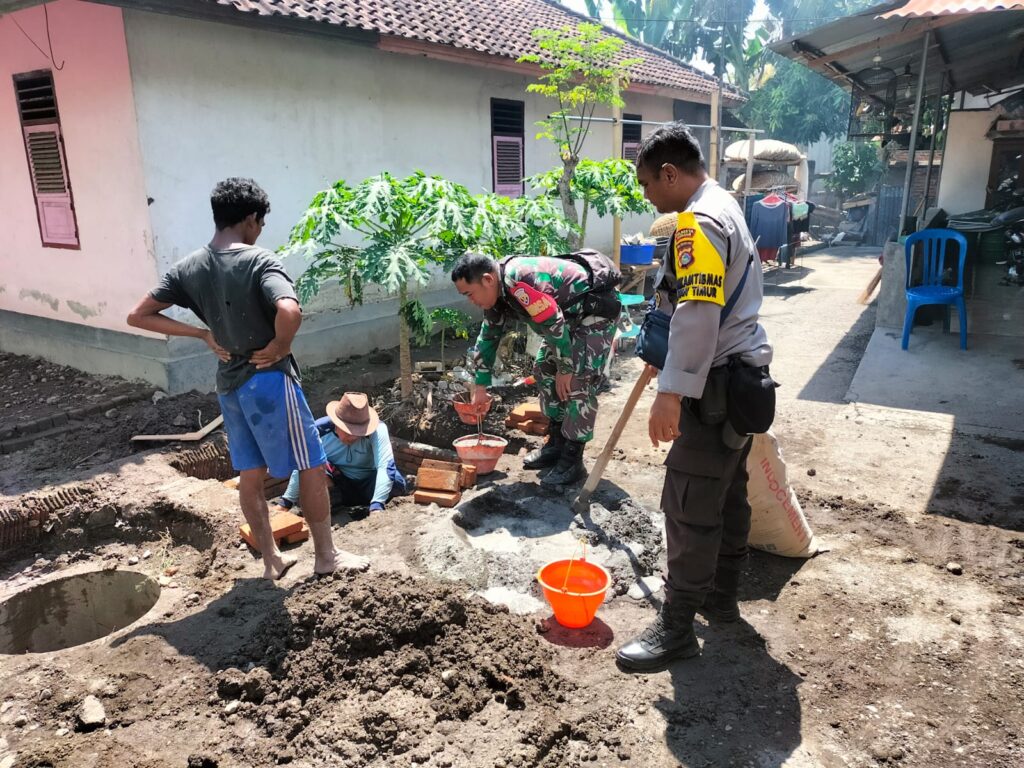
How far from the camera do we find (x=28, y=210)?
7.18 metres

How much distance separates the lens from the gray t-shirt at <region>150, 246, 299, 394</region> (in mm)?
Answer: 3018

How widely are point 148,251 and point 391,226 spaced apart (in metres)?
2.36

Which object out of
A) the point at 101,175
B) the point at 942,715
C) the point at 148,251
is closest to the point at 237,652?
the point at 942,715

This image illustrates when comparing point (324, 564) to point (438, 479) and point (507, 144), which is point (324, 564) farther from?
point (507, 144)

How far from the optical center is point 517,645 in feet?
9.46

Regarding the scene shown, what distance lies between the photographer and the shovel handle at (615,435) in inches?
131

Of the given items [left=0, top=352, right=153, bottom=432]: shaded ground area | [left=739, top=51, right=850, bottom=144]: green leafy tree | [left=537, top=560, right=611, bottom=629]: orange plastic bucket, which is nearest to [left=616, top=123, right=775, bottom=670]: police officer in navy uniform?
[left=537, top=560, right=611, bottom=629]: orange plastic bucket

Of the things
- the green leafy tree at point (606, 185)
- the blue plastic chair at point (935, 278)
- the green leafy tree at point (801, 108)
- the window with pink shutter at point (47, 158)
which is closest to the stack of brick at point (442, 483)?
the green leafy tree at point (606, 185)

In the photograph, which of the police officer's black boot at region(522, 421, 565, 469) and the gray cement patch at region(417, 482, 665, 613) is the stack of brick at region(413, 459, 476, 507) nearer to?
the gray cement patch at region(417, 482, 665, 613)

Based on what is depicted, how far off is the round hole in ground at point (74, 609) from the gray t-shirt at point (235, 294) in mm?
1674

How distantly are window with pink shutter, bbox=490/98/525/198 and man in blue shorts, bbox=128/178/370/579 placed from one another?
735 centimetres

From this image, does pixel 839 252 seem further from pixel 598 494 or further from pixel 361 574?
pixel 361 574

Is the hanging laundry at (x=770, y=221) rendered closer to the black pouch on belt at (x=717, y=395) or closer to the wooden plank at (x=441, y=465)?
the wooden plank at (x=441, y=465)

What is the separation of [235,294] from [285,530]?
4.72 ft
